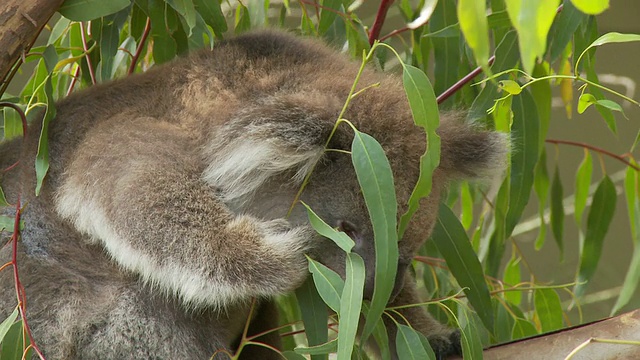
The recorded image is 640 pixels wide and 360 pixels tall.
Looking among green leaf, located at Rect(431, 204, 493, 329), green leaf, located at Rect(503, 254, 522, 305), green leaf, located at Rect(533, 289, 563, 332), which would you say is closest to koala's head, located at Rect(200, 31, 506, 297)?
green leaf, located at Rect(431, 204, 493, 329)

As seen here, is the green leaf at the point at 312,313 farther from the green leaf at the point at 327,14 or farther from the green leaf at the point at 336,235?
the green leaf at the point at 327,14

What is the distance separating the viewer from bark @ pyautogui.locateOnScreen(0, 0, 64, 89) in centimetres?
169

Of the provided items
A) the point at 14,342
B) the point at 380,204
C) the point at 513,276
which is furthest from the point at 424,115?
the point at 513,276

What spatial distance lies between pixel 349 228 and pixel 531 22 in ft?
3.42

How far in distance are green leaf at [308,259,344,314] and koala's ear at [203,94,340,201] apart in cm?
24

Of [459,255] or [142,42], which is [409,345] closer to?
[459,255]

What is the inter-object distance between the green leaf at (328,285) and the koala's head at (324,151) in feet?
0.67

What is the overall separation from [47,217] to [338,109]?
72 cm

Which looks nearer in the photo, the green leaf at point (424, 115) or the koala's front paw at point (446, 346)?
the green leaf at point (424, 115)

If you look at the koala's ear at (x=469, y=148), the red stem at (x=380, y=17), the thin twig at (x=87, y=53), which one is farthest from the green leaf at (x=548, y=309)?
the thin twig at (x=87, y=53)

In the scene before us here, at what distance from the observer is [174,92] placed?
196 cm

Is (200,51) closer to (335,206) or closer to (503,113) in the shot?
(335,206)

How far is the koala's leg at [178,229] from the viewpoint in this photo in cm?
169

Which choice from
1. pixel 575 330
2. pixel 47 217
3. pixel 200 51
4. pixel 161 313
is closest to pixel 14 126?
pixel 47 217
